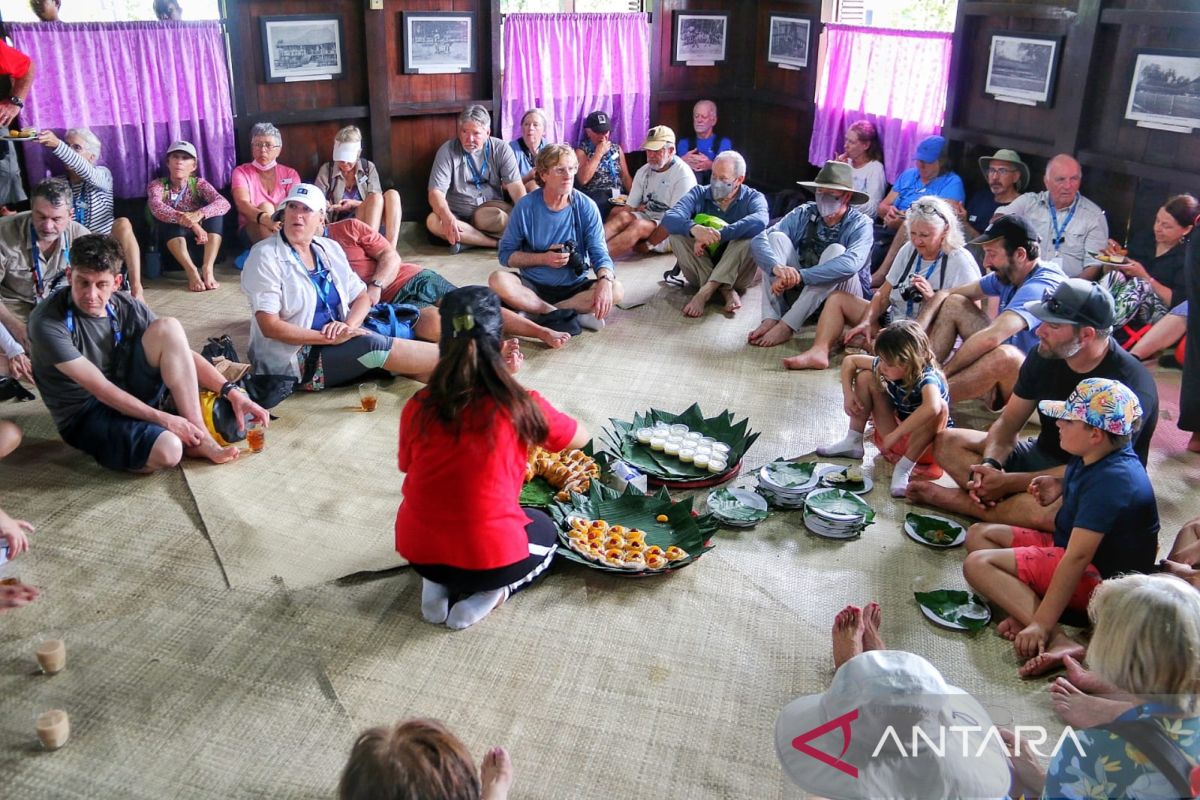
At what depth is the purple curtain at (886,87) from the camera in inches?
289

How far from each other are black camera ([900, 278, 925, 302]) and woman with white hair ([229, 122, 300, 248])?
409cm

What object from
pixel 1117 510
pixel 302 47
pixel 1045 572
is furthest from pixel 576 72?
pixel 1117 510

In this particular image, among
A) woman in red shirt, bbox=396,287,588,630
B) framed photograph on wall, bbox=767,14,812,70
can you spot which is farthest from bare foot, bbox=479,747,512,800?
framed photograph on wall, bbox=767,14,812,70

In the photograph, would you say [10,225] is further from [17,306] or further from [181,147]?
[181,147]

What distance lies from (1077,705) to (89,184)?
20.2 feet

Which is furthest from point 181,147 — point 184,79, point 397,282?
point 397,282

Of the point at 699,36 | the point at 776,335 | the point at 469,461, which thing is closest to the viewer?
the point at 469,461

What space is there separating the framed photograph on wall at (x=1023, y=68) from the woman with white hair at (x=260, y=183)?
488 cm

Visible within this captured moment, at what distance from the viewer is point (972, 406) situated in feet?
16.9

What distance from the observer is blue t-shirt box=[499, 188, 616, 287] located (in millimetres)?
5922

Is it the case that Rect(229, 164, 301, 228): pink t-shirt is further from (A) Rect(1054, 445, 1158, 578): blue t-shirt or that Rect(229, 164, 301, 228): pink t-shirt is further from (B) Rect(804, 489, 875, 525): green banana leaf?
(A) Rect(1054, 445, 1158, 578): blue t-shirt

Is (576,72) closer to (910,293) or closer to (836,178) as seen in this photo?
(836,178)

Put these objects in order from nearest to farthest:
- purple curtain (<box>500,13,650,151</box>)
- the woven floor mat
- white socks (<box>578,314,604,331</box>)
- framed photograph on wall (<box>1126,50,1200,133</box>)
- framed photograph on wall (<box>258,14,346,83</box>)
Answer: the woven floor mat, framed photograph on wall (<box>1126,50,1200,133</box>), white socks (<box>578,314,604,331</box>), framed photograph on wall (<box>258,14,346,83</box>), purple curtain (<box>500,13,650,151</box>)

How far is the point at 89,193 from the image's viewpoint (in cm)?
639
